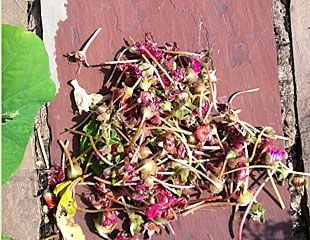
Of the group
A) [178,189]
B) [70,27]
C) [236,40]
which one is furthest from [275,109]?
[70,27]

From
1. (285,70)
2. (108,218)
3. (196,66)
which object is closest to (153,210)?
(108,218)

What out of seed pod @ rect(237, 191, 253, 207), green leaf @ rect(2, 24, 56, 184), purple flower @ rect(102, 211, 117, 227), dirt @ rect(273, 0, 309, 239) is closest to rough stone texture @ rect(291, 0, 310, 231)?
dirt @ rect(273, 0, 309, 239)

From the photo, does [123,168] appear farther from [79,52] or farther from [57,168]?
[79,52]

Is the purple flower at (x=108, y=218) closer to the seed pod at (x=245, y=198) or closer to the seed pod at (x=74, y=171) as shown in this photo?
the seed pod at (x=74, y=171)

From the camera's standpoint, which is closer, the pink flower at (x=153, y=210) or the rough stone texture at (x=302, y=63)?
the pink flower at (x=153, y=210)

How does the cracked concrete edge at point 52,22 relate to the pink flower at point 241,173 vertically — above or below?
above

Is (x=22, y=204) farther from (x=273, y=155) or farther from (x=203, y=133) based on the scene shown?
(x=273, y=155)

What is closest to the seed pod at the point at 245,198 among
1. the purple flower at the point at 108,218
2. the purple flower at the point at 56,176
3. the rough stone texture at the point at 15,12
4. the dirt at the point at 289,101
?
the dirt at the point at 289,101
